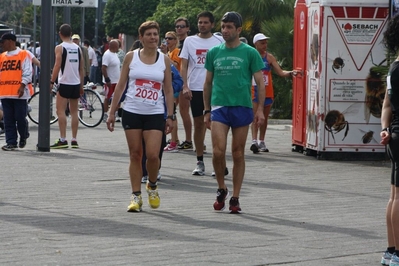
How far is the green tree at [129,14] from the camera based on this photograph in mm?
63469

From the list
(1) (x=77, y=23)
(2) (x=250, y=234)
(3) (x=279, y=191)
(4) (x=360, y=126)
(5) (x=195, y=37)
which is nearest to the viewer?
(2) (x=250, y=234)

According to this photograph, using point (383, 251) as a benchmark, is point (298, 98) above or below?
above

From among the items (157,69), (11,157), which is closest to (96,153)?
(11,157)

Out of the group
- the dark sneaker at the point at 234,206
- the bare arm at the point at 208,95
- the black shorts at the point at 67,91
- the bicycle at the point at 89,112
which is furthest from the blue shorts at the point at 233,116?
the bicycle at the point at 89,112

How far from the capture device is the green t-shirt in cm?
963

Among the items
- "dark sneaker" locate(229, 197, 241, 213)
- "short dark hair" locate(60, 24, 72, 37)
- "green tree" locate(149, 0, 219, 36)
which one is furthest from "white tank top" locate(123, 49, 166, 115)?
"green tree" locate(149, 0, 219, 36)

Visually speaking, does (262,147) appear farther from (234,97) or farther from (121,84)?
(121,84)

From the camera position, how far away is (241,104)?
9625mm

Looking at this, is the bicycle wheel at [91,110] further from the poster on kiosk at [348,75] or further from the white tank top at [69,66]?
the poster on kiosk at [348,75]

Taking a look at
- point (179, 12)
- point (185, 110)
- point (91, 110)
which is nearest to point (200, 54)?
point (185, 110)

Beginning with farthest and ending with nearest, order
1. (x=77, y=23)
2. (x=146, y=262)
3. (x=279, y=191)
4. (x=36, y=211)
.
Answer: (x=77, y=23) → (x=279, y=191) → (x=36, y=211) → (x=146, y=262)

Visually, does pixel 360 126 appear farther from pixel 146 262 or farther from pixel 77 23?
pixel 77 23

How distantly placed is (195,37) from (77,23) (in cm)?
6972

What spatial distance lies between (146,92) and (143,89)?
4 centimetres
